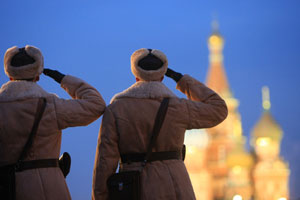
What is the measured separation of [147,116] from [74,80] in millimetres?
407

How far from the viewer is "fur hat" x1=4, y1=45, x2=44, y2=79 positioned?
2.94 metres

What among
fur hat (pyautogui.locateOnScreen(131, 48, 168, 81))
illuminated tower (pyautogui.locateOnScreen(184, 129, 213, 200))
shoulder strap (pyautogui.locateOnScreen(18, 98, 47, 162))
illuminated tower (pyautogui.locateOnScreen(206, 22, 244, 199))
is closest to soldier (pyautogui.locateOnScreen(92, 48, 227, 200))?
fur hat (pyautogui.locateOnScreen(131, 48, 168, 81))

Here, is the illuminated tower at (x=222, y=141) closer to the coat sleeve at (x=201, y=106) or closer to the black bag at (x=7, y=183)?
the coat sleeve at (x=201, y=106)

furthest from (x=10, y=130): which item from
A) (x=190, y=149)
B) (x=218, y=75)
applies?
(x=218, y=75)

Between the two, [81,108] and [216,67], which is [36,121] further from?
[216,67]

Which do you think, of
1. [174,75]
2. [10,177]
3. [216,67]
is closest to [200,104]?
[174,75]

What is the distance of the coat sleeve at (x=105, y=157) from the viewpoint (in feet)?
9.21

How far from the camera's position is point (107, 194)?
2812mm

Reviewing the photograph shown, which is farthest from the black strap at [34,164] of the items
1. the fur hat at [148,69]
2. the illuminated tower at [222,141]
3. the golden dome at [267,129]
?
the illuminated tower at [222,141]

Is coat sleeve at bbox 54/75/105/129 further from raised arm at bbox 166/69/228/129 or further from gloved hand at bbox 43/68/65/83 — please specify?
raised arm at bbox 166/69/228/129

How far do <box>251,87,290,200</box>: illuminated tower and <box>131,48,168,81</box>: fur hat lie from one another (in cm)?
2810

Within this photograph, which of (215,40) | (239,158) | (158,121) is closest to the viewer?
(158,121)

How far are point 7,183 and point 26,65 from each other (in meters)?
0.53

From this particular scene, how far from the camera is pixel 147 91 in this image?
2887mm
